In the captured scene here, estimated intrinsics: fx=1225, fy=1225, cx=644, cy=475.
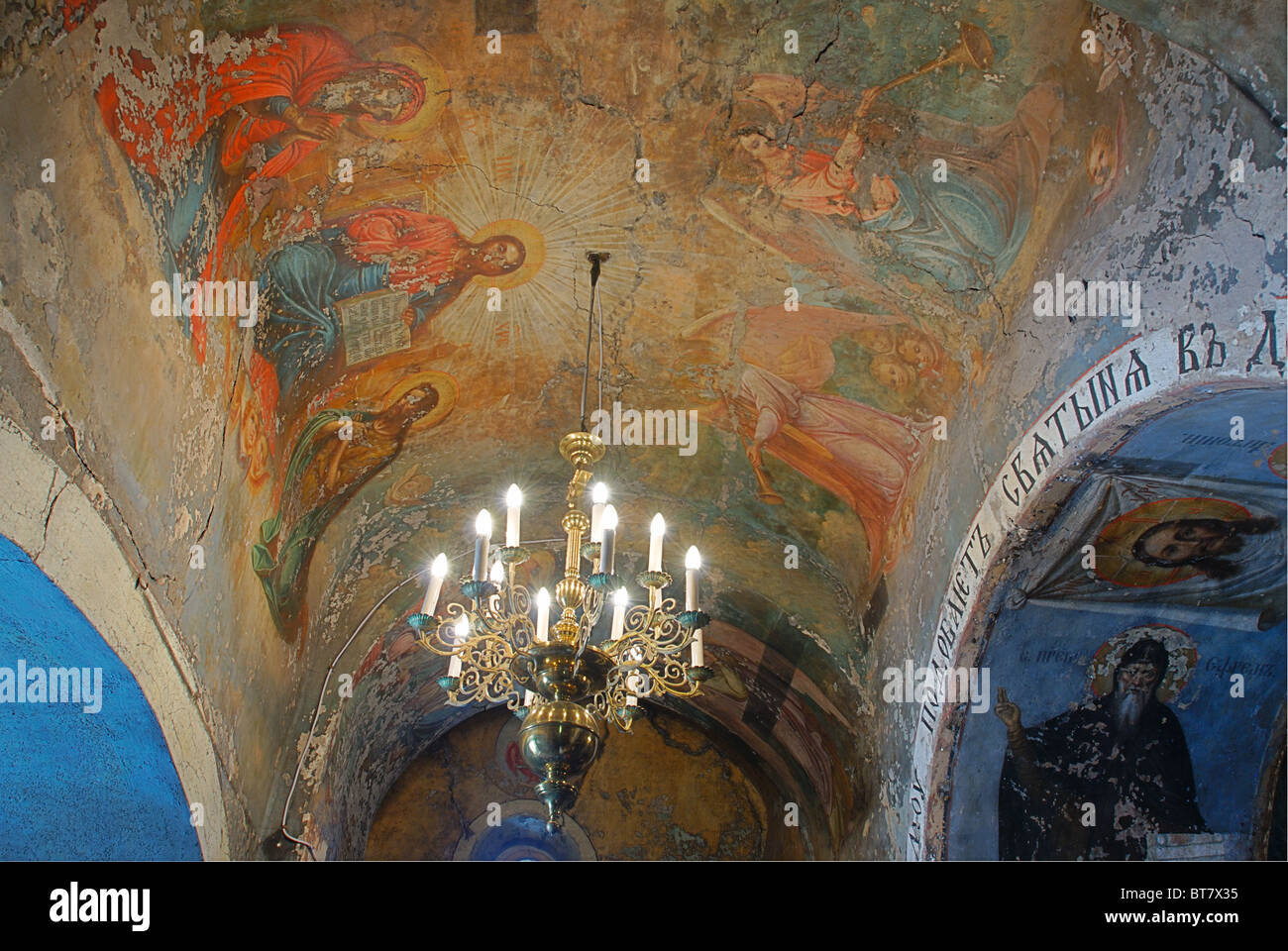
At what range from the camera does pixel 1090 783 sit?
6312 millimetres

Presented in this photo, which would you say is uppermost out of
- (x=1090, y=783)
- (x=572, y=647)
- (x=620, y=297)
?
(x=620, y=297)

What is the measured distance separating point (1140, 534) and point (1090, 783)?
1.48m

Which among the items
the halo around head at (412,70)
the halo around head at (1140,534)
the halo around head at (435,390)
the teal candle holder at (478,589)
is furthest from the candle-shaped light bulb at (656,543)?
the halo around head at (435,390)

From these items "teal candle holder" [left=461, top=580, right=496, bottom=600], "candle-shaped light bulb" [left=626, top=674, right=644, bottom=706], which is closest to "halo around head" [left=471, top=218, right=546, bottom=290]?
"teal candle holder" [left=461, top=580, right=496, bottom=600]

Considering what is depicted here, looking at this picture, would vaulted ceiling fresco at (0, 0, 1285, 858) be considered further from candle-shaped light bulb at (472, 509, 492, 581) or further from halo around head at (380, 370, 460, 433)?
candle-shaped light bulb at (472, 509, 492, 581)

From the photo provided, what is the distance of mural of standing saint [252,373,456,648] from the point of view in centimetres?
689

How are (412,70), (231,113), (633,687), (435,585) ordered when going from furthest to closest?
(633,687), (435,585), (412,70), (231,113)

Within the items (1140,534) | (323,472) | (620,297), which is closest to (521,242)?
(620,297)

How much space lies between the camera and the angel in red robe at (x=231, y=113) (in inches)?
188

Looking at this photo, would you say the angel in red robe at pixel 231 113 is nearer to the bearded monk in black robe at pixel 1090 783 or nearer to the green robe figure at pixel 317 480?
the green robe figure at pixel 317 480

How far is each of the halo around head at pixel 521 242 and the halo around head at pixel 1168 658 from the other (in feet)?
11.7

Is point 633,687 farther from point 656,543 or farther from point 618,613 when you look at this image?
point 656,543

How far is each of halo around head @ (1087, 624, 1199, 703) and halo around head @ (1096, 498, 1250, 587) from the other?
1.10 feet

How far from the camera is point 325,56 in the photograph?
5.30 meters
